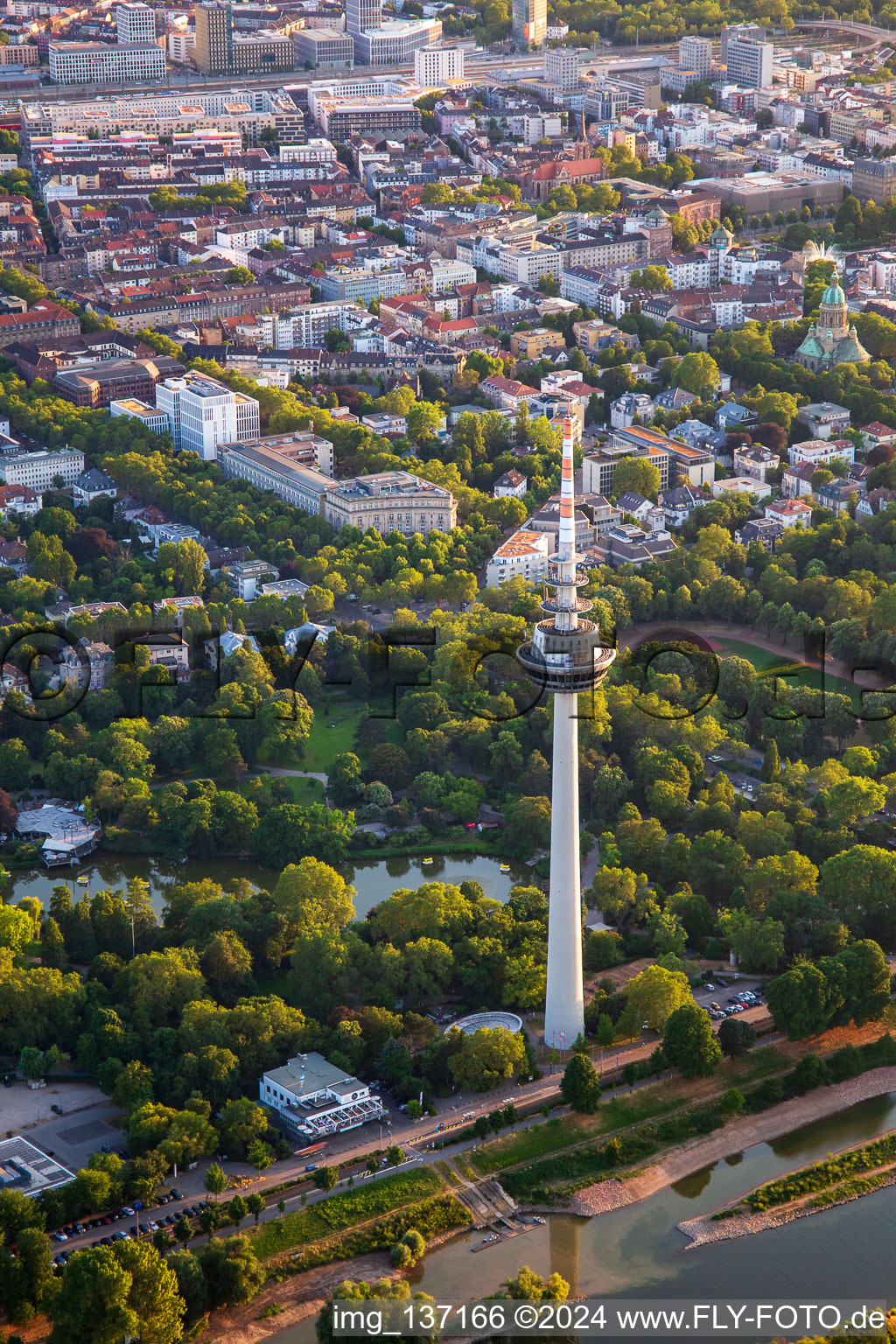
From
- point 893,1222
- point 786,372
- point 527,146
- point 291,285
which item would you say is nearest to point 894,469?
point 786,372

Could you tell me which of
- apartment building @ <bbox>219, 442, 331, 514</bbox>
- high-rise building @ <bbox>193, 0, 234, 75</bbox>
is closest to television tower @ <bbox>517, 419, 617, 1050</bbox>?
apartment building @ <bbox>219, 442, 331, 514</bbox>

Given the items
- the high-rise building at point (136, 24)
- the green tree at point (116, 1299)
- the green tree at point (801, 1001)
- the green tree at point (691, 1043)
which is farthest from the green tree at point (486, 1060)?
the high-rise building at point (136, 24)

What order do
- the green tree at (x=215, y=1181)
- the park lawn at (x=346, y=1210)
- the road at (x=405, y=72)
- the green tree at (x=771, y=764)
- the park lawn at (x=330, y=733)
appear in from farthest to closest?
1. the road at (x=405, y=72)
2. the park lawn at (x=330, y=733)
3. the green tree at (x=771, y=764)
4. the green tree at (x=215, y=1181)
5. the park lawn at (x=346, y=1210)

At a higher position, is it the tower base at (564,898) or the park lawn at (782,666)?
the tower base at (564,898)

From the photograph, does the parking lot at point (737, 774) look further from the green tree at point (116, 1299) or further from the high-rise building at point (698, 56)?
the high-rise building at point (698, 56)

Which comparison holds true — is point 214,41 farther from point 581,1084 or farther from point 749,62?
point 581,1084

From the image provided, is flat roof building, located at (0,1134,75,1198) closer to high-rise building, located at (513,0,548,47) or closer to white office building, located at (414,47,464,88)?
white office building, located at (414,47,464,88)

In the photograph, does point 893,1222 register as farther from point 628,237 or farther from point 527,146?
point 527,146

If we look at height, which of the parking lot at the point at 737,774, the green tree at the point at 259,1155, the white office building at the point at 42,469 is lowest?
the green tree at the point at 259,1155
